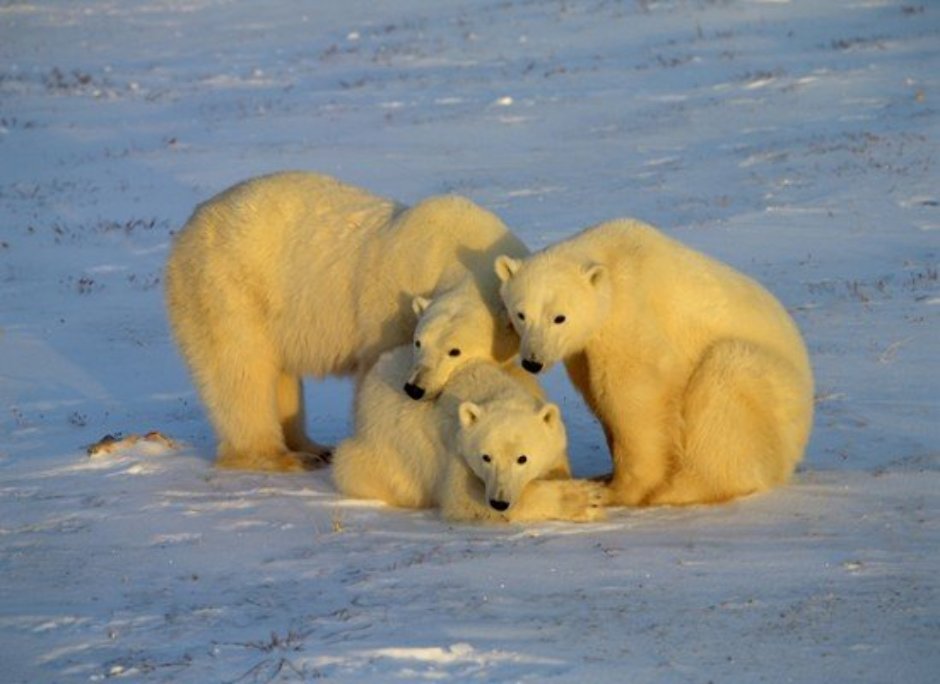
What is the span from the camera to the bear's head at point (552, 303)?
22.7ft

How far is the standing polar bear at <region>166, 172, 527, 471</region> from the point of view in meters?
7.97

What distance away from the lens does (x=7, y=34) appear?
3503 cm

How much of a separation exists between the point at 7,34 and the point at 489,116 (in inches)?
703

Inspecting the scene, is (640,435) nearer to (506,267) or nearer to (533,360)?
(533,360)

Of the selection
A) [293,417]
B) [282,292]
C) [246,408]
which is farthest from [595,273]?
[293,417]

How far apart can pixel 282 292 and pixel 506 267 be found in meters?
1.66

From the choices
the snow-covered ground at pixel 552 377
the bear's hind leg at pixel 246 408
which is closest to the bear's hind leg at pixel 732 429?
the snow-covered ground at pixel 552 377

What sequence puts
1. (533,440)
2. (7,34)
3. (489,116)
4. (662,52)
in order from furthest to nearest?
1. (7,34)
2. (662,52)
3. (489,116)
4. (533,440)

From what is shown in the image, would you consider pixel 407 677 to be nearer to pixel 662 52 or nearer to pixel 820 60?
pixel 820 60

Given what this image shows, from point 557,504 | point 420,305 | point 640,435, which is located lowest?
point 557,504

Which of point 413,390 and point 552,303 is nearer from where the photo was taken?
point 552,303

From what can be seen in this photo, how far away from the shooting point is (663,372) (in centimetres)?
722

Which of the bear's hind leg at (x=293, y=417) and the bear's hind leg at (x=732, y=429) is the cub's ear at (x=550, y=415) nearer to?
the bear's hind leg at (x=732, y=429)

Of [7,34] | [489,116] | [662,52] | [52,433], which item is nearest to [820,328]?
[52,433]
